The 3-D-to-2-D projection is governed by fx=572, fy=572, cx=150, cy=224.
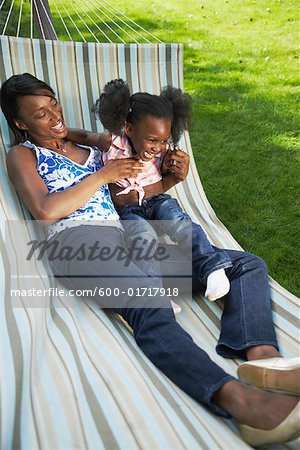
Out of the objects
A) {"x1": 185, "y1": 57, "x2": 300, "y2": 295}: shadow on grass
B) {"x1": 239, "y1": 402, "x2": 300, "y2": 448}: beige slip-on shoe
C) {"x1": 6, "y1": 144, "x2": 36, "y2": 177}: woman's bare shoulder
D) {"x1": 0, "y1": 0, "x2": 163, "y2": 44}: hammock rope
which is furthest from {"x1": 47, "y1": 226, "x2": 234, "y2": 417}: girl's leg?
{"x1": 0, "y1": 0, "x2": 163, "y2": 44}: hammock rope

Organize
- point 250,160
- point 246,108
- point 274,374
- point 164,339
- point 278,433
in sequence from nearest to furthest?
1. point 278,433
2. point 274,374
3. point 164,339
4. point 250,160
5. point 246,108

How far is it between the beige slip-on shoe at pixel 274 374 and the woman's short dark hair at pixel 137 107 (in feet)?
3.40

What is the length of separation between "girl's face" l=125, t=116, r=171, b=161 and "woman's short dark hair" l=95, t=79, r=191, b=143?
0.07 ft

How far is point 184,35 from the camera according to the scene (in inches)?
233

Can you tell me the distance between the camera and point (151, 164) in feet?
7.88

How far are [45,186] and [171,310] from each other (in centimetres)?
70

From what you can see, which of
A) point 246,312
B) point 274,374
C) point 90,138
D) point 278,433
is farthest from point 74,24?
point 278,433

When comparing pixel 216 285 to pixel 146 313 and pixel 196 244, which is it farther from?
pixel 146 313

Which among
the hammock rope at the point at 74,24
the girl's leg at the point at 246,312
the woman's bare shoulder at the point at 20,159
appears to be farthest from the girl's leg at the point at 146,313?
the hammock rope at the point at 74,24

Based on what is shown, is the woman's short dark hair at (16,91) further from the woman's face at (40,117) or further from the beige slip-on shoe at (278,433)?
the beige slip-on shoe at (278,433)

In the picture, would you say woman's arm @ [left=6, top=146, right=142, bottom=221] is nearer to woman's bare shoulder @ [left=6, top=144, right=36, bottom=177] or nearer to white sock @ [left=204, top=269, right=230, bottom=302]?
woman's bare shoulder @ [left=6, top=144, right=36, bottom=177]

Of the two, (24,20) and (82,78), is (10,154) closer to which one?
(82,78)

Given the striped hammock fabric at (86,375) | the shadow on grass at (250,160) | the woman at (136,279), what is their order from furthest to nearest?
the shadow on grass at (250,160) < the woman at (136,279) < the striped hammock fabric at (86,375)

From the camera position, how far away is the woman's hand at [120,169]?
2.15 meters
